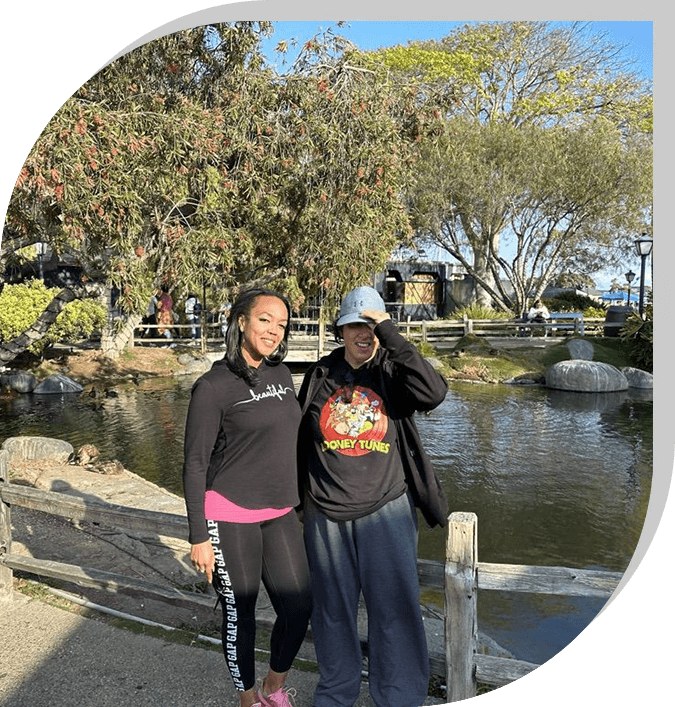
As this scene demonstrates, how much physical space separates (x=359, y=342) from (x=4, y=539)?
268 centimetres

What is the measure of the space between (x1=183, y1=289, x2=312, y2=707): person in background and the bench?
20.9 m

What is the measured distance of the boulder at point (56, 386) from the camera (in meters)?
15.0

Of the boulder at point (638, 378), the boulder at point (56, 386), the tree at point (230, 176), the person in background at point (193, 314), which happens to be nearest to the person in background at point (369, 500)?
the tree at point (230, 176)

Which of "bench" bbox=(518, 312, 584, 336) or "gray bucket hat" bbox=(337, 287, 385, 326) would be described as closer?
"gray bucket hat" bbox=(337, 287, 385, 326)

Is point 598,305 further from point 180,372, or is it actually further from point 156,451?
point 156,451

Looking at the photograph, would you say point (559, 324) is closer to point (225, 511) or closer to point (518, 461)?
point (518, 461)

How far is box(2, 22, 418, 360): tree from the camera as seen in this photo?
20.7ft

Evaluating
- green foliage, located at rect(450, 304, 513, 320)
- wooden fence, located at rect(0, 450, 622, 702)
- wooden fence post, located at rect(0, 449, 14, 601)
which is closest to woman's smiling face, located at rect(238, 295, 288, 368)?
wooden fence, located at rect(0, 450, 622, 702)

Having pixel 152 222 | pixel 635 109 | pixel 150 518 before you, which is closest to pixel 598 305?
pixel 635 109

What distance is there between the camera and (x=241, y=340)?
291 cm

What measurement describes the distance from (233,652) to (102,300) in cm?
1330

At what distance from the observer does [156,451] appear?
1055 centimetres

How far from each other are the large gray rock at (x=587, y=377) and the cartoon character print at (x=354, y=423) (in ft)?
49.6

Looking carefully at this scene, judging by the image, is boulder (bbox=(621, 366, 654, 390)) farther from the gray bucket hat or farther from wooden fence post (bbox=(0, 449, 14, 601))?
the gray bucket hat
